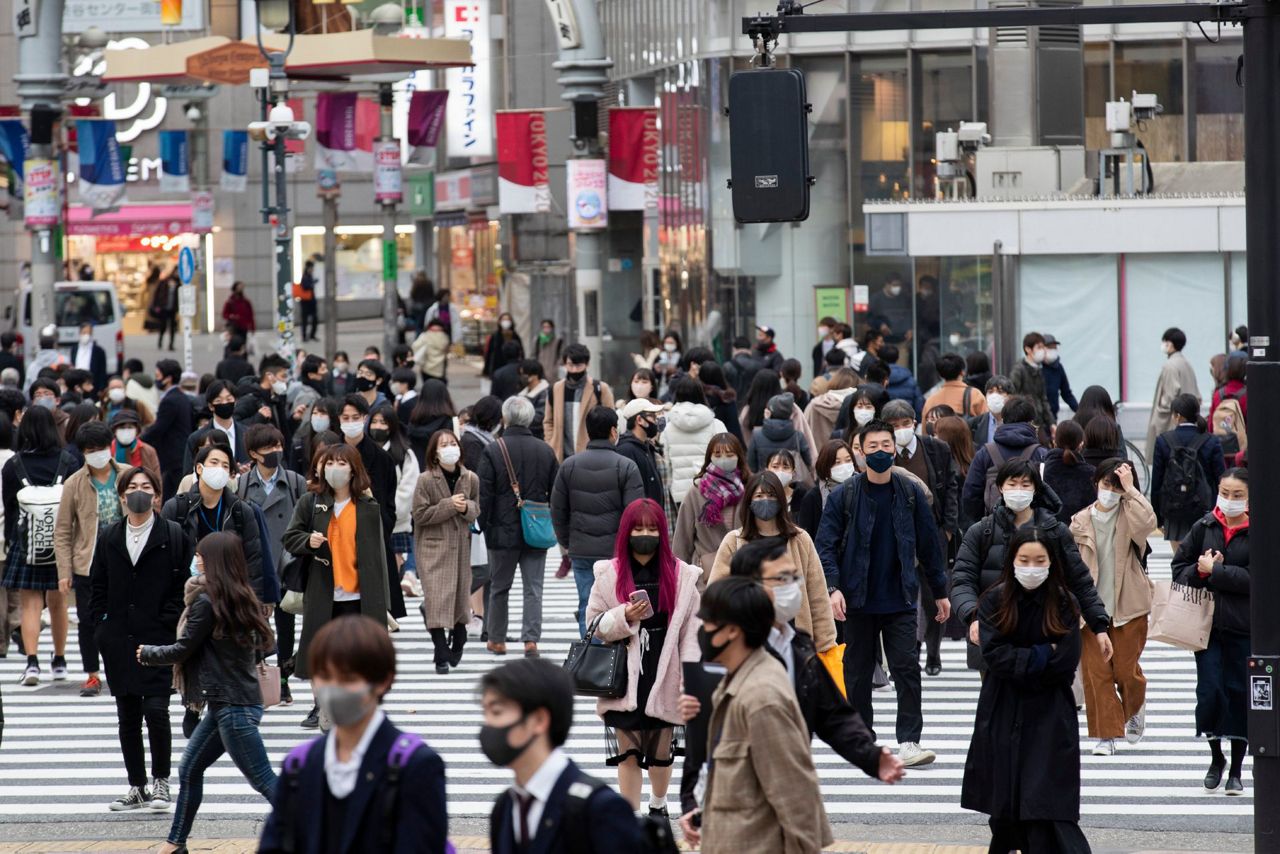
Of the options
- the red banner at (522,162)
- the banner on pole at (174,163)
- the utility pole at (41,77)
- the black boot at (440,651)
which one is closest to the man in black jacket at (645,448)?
the black boot at (440,651)

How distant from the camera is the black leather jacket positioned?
943cm

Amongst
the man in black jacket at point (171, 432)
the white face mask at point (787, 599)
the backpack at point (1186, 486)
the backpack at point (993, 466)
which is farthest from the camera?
the man in black jacket at point (171, 432)

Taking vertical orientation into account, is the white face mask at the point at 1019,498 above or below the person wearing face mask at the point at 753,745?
above

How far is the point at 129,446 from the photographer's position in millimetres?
15273

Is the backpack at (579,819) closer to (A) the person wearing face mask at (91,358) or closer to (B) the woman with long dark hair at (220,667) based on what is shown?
(B) the woman with long dark hair at (220,667)

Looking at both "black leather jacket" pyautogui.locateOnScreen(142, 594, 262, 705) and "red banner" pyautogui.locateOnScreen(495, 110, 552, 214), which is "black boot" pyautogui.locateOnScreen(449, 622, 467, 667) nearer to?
"black leather jacket" pyautogui.locateOnScreen(142, 594, 262, 705)

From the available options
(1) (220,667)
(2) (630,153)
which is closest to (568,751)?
(1) (220,667)

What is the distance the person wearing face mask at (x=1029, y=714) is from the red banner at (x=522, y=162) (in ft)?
76.4

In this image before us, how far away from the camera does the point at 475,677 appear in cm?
1454

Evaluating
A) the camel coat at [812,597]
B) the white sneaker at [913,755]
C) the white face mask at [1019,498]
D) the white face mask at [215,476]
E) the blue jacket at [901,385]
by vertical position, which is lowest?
the white sneaker at [913,755]

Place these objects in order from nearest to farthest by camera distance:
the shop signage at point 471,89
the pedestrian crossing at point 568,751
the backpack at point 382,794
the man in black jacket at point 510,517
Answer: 1. the backpack at point 382,794
2. the pedestrian crossing at point 568,751
3. the man in black jacket at point 510,517
4. the shop signage at point 471,89

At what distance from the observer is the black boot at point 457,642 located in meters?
14.7

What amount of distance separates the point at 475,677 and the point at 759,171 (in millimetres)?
6156

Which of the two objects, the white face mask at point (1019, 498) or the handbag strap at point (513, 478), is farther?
the handbag strap at point (513, 478)
